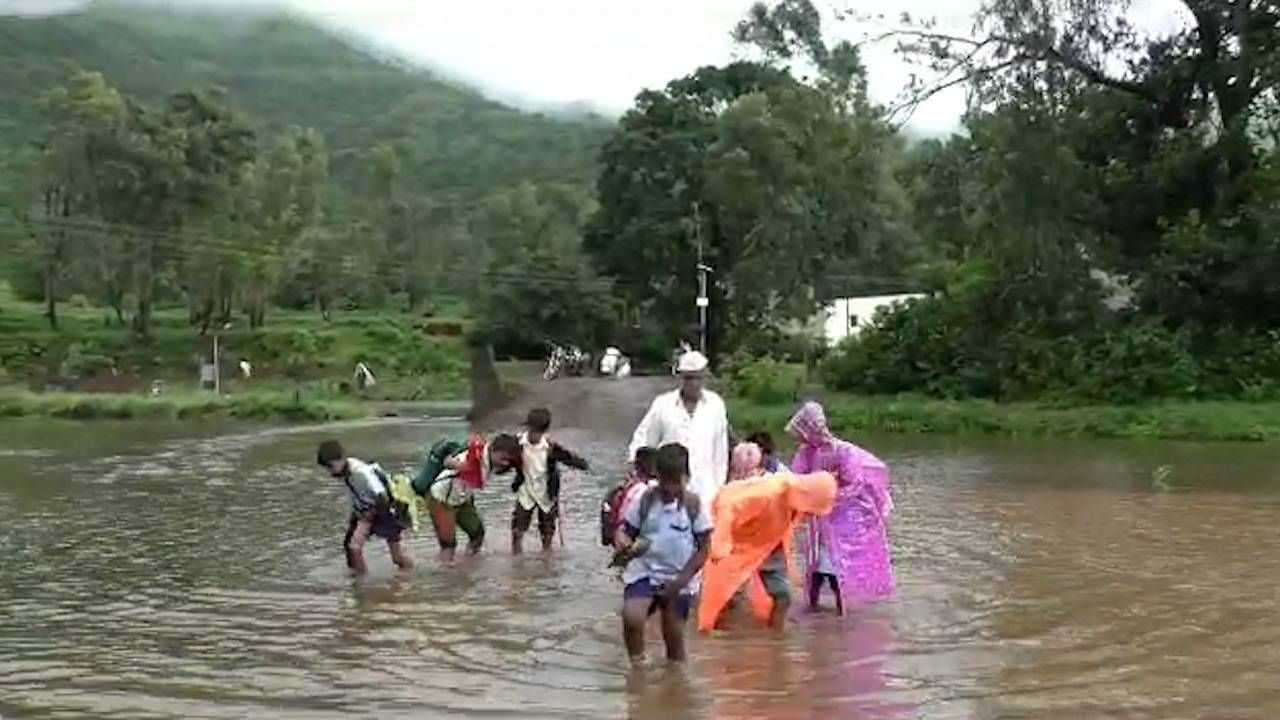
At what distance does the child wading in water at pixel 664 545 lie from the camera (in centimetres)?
858

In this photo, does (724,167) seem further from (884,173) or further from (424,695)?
(424,695)

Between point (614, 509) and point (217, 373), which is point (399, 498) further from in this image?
point (217, 373)

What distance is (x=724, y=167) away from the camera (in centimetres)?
5169

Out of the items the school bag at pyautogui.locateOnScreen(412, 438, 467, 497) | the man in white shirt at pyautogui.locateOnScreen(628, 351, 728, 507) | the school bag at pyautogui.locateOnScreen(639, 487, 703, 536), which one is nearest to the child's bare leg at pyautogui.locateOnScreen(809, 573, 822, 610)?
the man in white shirt at pyautogui.locateOnScreen(628, 351, 728, 507)

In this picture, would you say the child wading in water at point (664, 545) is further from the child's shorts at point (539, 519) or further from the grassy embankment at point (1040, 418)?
the grassy embankment at point (1040, 418)

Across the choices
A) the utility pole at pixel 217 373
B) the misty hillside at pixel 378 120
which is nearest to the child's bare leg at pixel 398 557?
the utility pole at pixel 217 373

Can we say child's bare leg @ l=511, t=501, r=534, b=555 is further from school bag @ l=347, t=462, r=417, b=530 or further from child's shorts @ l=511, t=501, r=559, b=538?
school bag @ l=347, t=462, r=417, b=530

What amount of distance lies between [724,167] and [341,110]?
14155cm

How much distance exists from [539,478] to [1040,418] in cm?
1970

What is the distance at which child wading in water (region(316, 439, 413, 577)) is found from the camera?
1255 cm

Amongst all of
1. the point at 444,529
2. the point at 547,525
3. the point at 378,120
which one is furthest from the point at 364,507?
the point at 378,120

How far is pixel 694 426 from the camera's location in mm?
10125

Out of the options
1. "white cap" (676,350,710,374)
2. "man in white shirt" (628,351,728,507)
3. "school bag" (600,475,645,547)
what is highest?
"white cap" (676,350,710,374)

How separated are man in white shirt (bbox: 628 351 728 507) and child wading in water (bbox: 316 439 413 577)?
3148 millimetres
